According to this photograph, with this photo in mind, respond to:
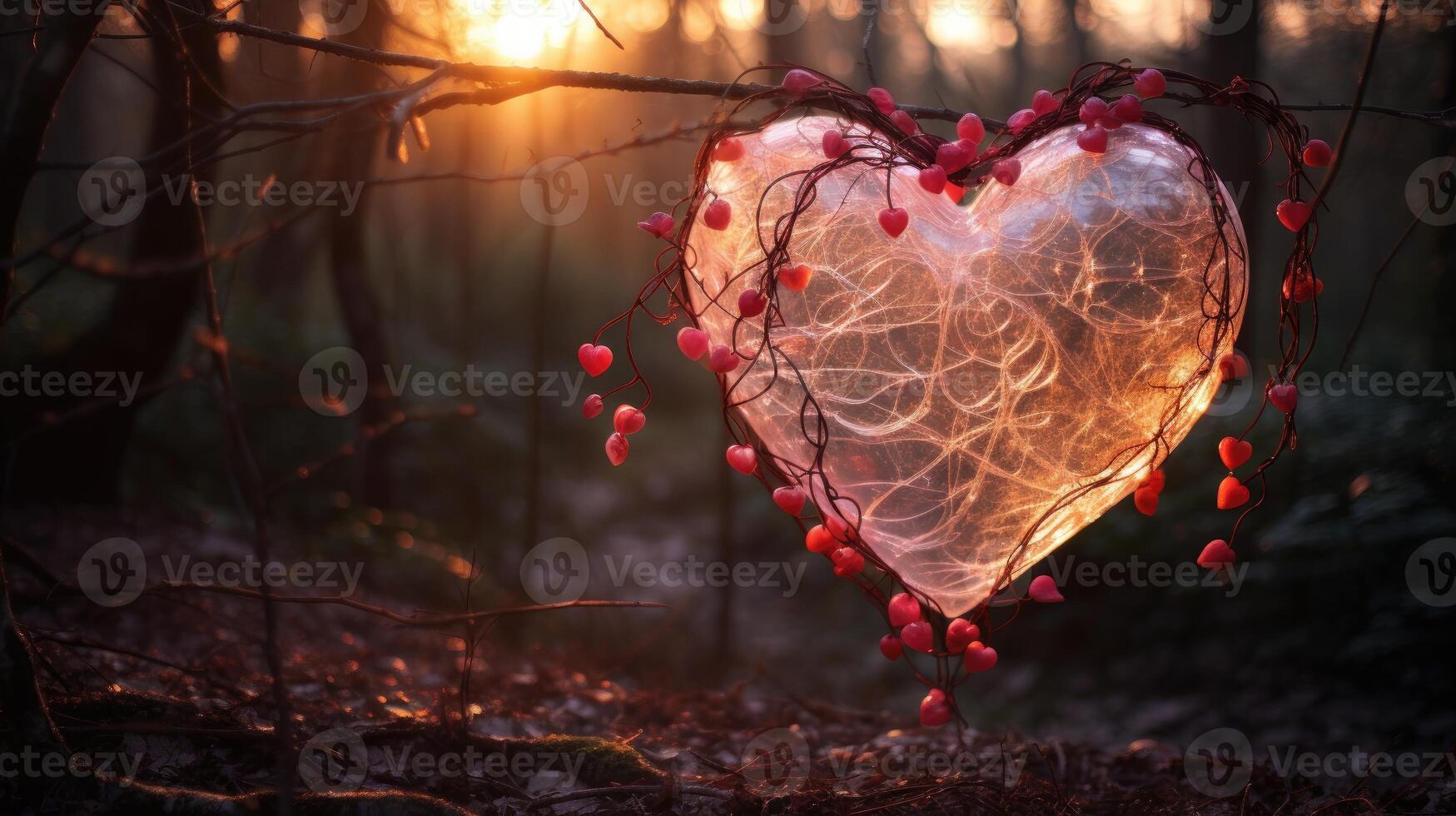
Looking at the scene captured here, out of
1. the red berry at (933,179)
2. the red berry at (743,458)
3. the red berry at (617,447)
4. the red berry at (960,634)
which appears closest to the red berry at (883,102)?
the red berry at (933,179)

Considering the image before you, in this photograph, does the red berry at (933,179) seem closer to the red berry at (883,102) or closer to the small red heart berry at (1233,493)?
the red berry at (883,102)

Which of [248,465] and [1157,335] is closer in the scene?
[248,465]

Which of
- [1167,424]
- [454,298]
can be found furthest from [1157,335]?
[454,298]

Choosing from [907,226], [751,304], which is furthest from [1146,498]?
[751,304]

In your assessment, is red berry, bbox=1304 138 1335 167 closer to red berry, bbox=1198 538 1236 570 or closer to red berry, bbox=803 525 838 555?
red berry, bbox=1198 538 1236 570

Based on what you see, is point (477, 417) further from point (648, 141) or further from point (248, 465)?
point (248, 465)

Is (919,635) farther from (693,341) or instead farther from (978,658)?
(693,341)
